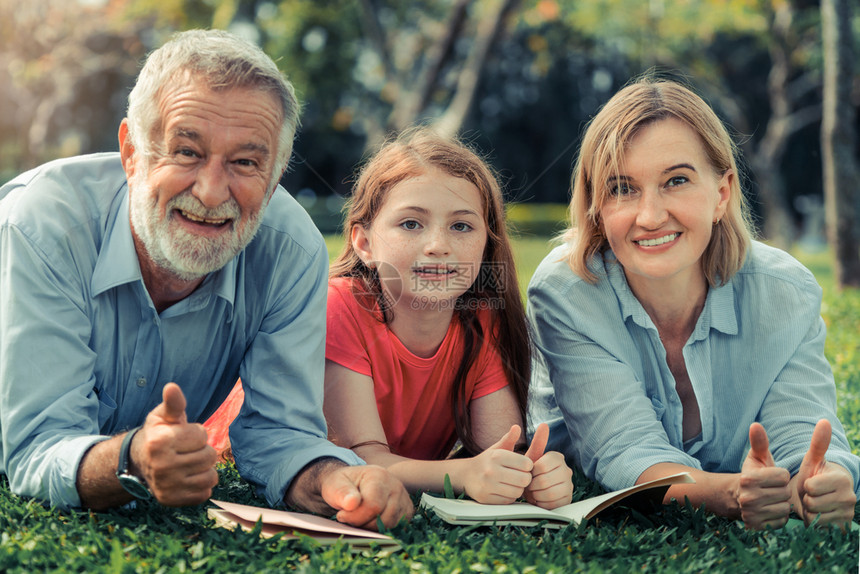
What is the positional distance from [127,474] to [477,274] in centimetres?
162

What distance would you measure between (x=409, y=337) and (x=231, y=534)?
50.3 inches

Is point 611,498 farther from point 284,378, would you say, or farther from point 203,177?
point 203,177

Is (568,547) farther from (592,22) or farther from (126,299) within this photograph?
(592,22)

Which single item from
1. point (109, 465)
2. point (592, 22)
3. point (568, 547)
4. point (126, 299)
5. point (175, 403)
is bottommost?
point (568, 547)

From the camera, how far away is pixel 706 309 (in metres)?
3.25

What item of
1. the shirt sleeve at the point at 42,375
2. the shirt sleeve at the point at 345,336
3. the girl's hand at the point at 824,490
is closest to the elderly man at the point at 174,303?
the shirt sleeve at the point at 42,375

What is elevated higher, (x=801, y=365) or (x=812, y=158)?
(x=812, y=158)

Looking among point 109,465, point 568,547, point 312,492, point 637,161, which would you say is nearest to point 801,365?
point 637,161

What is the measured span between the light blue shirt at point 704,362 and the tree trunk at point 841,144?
674cm

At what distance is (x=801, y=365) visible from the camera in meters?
3.12

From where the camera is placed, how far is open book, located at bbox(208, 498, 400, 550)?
2314mm

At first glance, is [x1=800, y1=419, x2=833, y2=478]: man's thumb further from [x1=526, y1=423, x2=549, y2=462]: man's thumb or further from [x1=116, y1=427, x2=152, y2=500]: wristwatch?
[x1=116, y1=427, x2=152, y2=500]: wristwatch

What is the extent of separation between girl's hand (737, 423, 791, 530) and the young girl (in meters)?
1.02

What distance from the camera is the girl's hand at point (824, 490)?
8.36 feet
